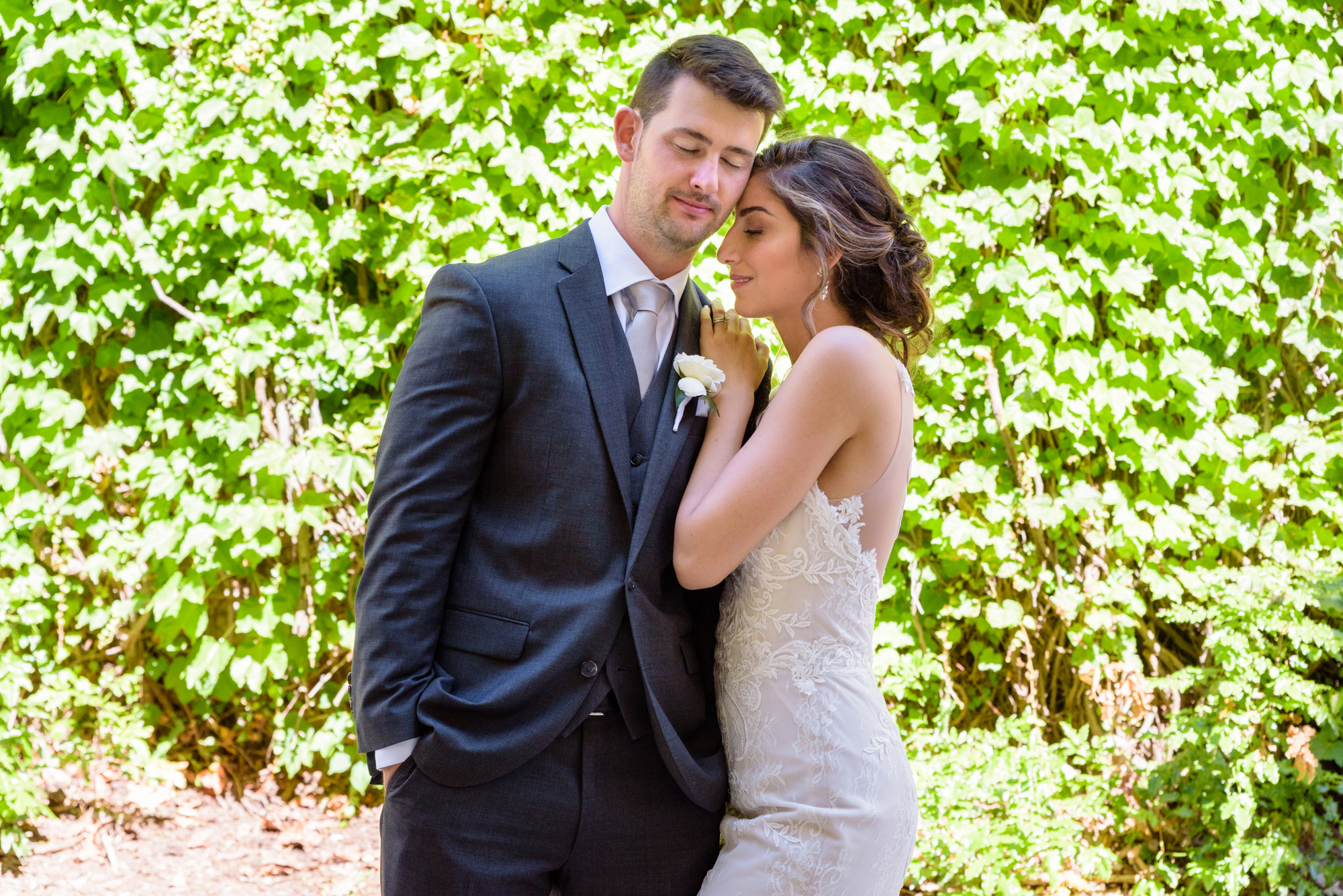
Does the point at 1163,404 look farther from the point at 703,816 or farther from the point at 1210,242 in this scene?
the point at 703,816

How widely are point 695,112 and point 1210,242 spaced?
2.51 m

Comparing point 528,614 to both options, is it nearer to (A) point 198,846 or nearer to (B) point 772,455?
(B) point 772,455

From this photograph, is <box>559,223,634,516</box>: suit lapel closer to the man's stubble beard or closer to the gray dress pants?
the man's stubble beard

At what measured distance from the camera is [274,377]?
3.85 meters

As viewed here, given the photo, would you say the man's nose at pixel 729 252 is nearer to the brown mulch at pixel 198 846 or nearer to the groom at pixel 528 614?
the groom at pixel 528 614

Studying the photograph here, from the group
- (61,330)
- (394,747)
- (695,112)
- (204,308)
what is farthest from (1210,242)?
(61,330)

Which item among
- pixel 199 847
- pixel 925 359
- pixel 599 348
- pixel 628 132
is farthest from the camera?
pixel 199 847

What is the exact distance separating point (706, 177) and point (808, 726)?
1.05m

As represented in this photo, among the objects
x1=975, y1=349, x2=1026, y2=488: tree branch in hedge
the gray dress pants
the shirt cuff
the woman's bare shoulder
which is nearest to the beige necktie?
the woman's bare shoulder

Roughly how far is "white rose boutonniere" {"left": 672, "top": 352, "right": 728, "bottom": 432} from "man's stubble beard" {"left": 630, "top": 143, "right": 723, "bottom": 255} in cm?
22

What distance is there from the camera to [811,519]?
1.91m

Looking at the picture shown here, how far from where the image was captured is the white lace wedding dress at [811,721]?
5.85ft

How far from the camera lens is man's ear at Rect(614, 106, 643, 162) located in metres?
2.03

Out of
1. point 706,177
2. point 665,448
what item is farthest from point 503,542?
point 706,177
